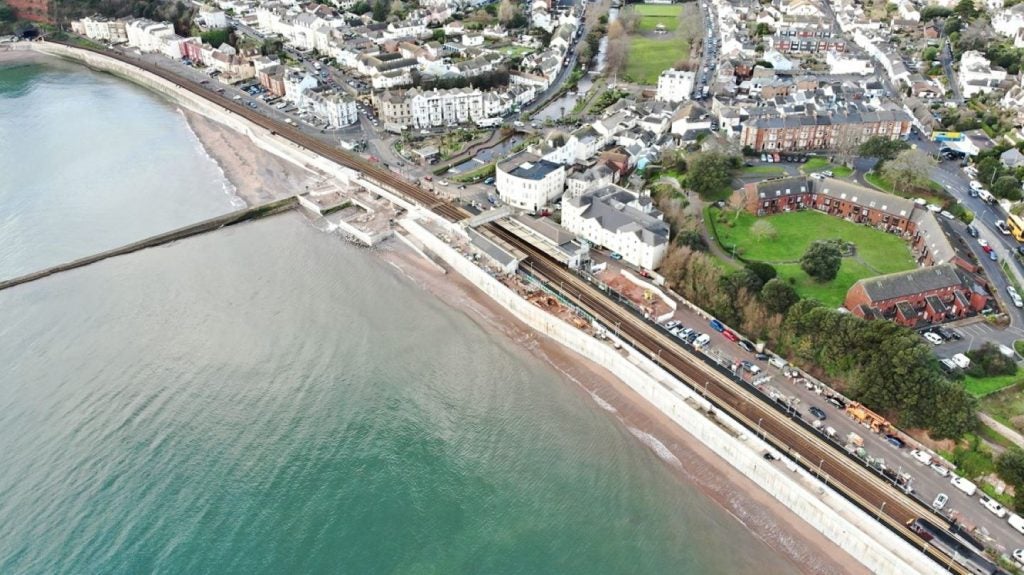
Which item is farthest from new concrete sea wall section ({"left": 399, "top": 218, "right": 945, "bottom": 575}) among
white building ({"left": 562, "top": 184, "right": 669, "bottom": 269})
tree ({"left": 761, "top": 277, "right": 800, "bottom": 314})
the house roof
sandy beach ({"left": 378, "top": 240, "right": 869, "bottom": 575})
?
the house roof

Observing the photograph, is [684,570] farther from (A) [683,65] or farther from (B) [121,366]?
A: (A) [683,65]

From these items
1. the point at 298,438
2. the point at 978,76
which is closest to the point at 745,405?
the point at 298,438

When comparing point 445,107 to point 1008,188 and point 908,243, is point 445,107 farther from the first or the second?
point 1008,188

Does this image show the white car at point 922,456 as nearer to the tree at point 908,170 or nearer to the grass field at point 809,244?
the grass field at point 809,244

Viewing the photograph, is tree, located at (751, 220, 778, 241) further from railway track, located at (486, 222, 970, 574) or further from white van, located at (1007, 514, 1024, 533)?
white van, located at (1007, 514, 1024, 533)

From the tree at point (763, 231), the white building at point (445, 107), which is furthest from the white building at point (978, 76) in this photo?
the white building at point (445, 107)
